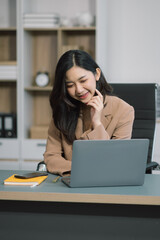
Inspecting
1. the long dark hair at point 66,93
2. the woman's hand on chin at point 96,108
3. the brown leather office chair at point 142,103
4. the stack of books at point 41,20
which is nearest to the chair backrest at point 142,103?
the brown leather office chair at point 142,103

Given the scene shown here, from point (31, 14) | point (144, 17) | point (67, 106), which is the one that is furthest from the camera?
point (144, 17)

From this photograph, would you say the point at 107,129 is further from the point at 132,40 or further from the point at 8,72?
the point at 132,40

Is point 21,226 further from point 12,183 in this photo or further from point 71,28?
point 71,28

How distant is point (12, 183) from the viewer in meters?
1.42

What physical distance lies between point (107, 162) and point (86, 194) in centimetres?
14

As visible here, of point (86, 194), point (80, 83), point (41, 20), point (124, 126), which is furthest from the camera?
point (41, 20)

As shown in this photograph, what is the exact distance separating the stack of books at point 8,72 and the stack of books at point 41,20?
0.44 meters

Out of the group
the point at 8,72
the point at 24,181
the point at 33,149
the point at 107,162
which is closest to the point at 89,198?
the point at 107,162

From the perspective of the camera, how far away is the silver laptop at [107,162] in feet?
4.27

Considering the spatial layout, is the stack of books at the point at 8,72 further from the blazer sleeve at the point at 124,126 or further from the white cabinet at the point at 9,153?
the blazer sleeve at the point at 124,126

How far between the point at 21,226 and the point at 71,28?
8.88 feet

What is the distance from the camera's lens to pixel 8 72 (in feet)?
12.4

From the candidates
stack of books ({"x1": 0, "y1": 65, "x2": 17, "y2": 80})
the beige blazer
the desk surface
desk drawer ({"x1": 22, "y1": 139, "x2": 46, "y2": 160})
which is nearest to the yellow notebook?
the desk surface

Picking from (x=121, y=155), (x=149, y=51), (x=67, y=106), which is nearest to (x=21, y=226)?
(x=121, y=155)
